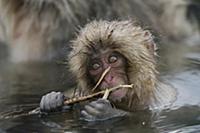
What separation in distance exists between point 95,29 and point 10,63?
1.49 meters

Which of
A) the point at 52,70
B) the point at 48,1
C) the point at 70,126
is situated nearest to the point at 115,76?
the point at 70,126

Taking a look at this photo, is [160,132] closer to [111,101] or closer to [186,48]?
[111,101]

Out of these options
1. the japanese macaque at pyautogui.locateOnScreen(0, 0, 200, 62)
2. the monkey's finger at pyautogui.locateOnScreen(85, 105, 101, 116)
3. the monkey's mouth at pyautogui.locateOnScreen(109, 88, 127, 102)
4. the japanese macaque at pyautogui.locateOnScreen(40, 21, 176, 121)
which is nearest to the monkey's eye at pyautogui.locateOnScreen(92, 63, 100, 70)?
the japanese macaque at pyautogui.locateOnScreen(40, 21, 176, 121)

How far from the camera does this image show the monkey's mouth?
112 inches

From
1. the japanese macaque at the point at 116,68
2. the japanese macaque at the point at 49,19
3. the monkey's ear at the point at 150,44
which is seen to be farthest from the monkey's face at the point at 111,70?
the japanese macaque at the point at 49,19

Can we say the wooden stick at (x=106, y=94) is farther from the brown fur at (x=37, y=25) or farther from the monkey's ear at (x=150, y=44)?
the brown fur at (x=37, y=25)

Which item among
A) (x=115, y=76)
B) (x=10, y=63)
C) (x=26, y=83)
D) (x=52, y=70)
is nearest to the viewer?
(x=115, y=76)

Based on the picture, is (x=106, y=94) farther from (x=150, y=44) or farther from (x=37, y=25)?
(x=37, y=25)

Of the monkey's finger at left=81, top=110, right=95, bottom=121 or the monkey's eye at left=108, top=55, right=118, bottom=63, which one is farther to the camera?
the monkey's eye at left=108, top=55, right=118, bottom=63

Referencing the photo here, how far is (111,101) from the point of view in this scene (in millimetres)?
2902

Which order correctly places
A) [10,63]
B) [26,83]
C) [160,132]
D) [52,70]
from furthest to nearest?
[10,63], [52,70], [26,83], [160,132]

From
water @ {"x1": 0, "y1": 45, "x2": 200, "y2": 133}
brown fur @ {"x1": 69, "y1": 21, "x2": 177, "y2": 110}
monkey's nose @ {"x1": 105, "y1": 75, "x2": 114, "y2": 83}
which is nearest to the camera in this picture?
water @ {"x1": 0, "y1": 45, "x2": 200, "y2": 133}

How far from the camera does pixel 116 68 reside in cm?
290

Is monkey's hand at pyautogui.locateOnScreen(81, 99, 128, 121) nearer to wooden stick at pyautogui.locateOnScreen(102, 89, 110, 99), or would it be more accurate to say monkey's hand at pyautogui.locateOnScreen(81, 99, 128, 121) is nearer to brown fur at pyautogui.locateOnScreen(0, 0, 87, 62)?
wooden stick at pyautogui.locateOnScreen(102, 89, 110, 99)
